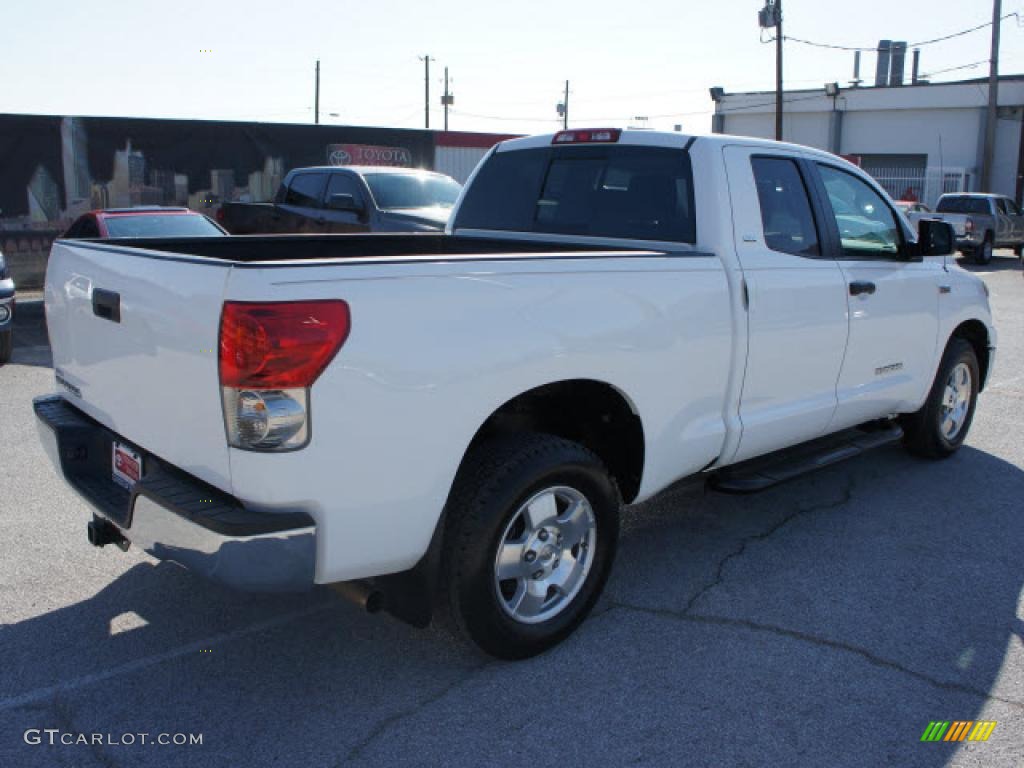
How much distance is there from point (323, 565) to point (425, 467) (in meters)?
0.43

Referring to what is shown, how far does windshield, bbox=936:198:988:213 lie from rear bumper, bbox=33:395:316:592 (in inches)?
983

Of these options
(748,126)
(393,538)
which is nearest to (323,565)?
(393,538)

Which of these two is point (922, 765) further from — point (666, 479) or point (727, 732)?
point (666, 479)

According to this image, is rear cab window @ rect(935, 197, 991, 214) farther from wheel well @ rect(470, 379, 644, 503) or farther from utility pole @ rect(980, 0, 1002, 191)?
wheel well @ rect(470, 379, 644, 503)

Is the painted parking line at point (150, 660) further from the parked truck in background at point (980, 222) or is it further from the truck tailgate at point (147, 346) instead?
the parked truck in background at point (980, 222)

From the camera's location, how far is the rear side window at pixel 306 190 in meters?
13.0

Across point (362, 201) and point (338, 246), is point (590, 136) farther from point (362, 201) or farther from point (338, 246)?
point (362, 201)

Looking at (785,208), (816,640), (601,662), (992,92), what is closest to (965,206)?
(992,92)

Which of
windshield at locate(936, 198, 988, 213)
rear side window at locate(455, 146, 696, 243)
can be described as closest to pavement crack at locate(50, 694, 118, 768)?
rear side window at locate(455, 146, 696, 243)

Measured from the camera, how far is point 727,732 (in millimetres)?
3055

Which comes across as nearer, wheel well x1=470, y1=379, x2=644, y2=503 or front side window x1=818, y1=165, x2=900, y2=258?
wheel well x1=470, y1=379, x2=644, y2=503

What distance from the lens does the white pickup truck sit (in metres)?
2.73

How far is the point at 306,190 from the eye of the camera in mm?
13359

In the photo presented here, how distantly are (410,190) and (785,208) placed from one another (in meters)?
8.44
